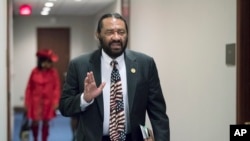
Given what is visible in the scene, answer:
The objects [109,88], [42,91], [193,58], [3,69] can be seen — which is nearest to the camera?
[109,88]

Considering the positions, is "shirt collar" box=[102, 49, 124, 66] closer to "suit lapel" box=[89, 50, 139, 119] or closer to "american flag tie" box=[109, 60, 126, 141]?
"suit lapel" box=[89, 50, 139, 119]

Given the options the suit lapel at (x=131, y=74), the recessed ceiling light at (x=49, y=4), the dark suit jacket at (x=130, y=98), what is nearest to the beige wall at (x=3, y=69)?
the dark suit jacket at (x=130, y=98)

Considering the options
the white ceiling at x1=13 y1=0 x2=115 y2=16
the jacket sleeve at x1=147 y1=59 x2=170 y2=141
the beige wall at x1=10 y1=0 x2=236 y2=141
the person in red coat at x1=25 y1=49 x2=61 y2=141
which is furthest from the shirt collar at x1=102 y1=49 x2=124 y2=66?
the white ceiling at x1=13 y1=0 x2=115 y2=16

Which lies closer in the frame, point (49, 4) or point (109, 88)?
point (109, 88)

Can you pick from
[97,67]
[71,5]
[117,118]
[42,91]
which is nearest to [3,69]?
[42,91]

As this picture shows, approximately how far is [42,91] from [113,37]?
3.49 metres

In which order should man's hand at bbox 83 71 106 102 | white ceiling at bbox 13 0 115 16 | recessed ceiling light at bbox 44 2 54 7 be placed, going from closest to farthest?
man's hand at bbox 83 71 106 102, white ceiling at bbox 13 0 115 16, recessed ceiling light at bbox 44 2 54 7

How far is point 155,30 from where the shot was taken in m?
4.08

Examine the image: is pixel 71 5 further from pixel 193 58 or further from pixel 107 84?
pixel 107 84

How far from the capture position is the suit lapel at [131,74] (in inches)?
78.7

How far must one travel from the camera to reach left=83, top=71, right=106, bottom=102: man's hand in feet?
6.24

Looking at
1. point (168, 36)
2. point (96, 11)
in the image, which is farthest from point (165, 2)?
point (96, 11)

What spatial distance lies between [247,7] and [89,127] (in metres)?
1.30

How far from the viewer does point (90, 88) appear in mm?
1904
